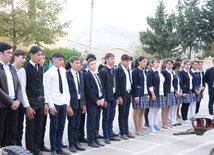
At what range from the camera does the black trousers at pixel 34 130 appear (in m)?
5.01

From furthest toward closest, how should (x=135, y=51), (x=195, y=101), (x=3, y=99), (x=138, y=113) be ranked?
(x=135, y=51) < (x=195, y=101) < (x=138, y=113) < (x=3, y=99)

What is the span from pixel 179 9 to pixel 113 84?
41.3 metres

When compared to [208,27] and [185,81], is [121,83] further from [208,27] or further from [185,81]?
[208,27]

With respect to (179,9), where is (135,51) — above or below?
below

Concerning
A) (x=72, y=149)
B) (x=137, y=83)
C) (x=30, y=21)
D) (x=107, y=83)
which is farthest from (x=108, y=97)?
(x=30, y=21)

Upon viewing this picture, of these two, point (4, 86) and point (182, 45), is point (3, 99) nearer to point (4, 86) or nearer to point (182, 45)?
point (4, 86)

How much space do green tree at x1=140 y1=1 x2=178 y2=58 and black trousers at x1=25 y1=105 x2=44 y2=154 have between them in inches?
1449

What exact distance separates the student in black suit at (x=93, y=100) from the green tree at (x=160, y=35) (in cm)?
3532

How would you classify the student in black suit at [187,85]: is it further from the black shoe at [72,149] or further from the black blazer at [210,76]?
the black shoe at [72,149]

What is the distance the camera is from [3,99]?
4.48 metres

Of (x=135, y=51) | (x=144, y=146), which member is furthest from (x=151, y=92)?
(x=135, y=51)

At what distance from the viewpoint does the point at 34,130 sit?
518 cm

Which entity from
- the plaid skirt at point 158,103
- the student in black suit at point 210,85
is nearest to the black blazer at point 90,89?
the plaid skirt at point 158,103

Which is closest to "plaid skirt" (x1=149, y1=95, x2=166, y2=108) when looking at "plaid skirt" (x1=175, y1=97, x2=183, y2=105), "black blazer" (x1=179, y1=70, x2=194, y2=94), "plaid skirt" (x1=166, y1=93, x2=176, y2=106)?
"plaid skirt" (x1=166, y1=93, x2=176, y2=106)
